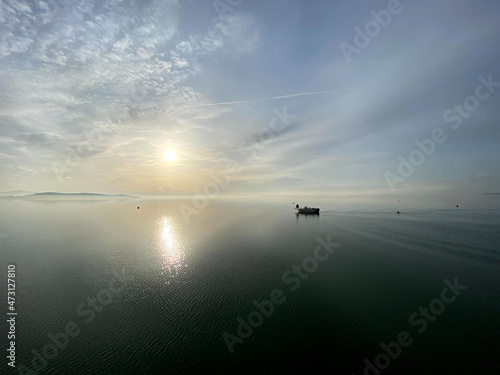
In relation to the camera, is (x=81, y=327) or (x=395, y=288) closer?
(x=81, y=327)

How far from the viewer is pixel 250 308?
29.0 m

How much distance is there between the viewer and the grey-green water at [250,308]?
20016 mm

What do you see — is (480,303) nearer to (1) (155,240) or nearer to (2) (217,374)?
(2) (217,374)

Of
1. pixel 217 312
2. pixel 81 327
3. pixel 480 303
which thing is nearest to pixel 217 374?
pixel 217 312

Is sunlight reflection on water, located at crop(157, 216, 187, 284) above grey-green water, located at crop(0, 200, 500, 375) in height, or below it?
above

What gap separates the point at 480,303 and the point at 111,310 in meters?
53.9

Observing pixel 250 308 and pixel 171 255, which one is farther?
pixel 171 255

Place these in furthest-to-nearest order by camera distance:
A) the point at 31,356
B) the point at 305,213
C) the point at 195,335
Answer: the point at 305,213, the point at 195,335, the point at 31,356

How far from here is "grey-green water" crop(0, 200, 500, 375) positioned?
20.0m

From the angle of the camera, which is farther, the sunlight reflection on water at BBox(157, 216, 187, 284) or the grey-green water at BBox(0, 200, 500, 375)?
the sunlight reflection on water at BBox(157, 216, 187, 284)

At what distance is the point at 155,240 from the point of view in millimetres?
68750

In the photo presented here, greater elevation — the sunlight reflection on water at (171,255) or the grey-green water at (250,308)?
the sunlight reflection on water at (171,255)

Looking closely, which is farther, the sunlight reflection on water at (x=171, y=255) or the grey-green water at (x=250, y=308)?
the sunlight reflection on water at (x=171, y=255)

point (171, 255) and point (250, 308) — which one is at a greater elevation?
point (171, 255)
